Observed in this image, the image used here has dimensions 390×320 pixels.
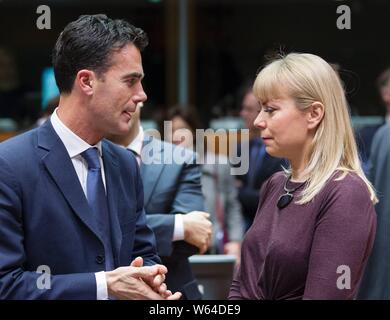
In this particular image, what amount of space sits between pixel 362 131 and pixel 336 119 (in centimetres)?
356

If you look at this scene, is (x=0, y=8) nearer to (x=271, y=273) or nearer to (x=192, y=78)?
(x=192, y=78)

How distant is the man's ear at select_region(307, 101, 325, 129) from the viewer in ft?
9.65

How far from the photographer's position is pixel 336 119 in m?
2.94

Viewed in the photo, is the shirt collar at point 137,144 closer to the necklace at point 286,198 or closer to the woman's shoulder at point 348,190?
the necklace at point 286,198

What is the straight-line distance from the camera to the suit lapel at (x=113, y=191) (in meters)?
3.04

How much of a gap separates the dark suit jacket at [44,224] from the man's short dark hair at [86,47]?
0.67ft

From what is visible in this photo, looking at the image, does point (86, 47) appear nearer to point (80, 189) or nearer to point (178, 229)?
point (80, 189)

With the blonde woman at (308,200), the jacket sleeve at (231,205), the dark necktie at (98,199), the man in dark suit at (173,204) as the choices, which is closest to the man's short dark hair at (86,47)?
the dark necktie at (98,199)

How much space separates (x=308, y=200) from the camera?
112 inches

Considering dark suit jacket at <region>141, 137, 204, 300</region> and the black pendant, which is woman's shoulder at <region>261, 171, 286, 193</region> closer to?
the black pendant

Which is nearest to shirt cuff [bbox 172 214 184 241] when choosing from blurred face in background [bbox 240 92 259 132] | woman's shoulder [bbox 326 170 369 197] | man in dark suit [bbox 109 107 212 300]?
man in dark suit [bbox 109 107 212 300]

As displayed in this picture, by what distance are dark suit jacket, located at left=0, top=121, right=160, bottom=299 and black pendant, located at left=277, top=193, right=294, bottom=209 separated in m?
0.59

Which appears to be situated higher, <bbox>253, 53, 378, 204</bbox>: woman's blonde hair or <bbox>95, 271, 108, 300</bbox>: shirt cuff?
<bbox>253, 53, 378, 204</bbox>: woman's blonde hair
